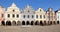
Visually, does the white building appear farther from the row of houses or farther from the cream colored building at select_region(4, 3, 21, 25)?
the cream colored building at select_region(4, 3, 21, 25)

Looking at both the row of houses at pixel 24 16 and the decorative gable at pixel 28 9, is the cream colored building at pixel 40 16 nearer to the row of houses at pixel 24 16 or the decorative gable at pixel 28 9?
the row of houses at pixel 24 16

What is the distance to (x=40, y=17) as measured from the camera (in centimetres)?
5891

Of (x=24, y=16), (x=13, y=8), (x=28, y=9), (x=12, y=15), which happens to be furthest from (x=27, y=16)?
(x=13, y=8)

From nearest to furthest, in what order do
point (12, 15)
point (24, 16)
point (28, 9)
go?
point (12, 15) < point (24, 16) < point (28, 9)

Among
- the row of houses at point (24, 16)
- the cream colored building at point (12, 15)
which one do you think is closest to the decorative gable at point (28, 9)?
the row of houses at point (24, 16)

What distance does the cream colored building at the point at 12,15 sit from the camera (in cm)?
5569

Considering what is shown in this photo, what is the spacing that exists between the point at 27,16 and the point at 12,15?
15.0 ft

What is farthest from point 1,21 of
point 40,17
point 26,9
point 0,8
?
point 40,17

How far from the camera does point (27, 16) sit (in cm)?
5728

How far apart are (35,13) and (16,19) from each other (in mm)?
6453

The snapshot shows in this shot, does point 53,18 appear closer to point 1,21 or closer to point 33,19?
point 33,19

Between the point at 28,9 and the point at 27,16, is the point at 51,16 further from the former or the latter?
the point at 27,16

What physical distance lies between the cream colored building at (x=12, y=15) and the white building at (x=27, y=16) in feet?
4.89

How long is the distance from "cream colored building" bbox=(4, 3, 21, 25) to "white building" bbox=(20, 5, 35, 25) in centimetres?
149
